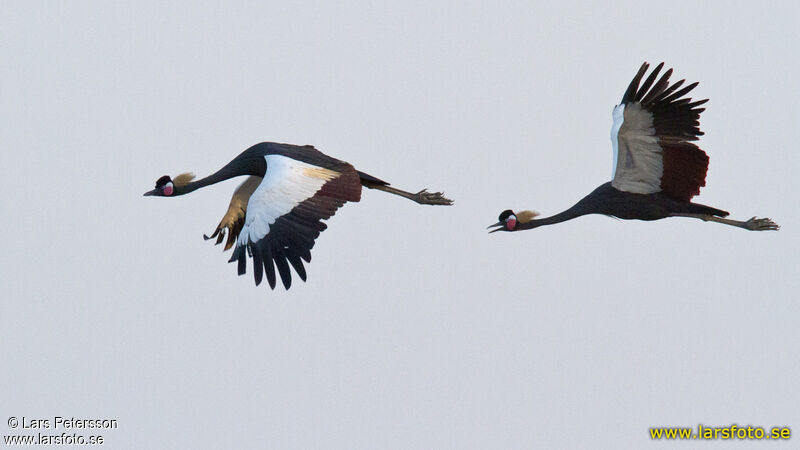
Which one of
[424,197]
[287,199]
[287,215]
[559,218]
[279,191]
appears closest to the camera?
[287,215]

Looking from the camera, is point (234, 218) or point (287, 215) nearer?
point (287, 215)

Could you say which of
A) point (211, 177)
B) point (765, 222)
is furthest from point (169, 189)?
point (765, 222)

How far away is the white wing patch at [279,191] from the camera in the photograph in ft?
52.1

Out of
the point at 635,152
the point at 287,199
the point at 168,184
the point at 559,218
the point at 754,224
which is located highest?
the point at 168,184

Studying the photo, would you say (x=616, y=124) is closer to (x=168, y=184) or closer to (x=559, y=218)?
(x=559, y=218)

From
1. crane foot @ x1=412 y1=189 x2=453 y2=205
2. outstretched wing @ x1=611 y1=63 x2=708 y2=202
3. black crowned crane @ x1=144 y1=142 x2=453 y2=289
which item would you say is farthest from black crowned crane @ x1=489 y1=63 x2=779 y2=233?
black crowned crane @ x1=144 y1=142 x2=453 y2=289

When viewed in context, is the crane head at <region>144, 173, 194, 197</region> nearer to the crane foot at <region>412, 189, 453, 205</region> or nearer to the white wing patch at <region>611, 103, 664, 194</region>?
the crane foot at <region>412, 189, 453, 205</region>

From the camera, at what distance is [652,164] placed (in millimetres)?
16688

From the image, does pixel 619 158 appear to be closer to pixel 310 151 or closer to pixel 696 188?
pixel 696 188

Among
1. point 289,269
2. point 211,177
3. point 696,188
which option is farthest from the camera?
point 211,177

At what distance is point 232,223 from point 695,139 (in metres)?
5.42

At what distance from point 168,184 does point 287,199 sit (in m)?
2.82

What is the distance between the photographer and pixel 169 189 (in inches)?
725

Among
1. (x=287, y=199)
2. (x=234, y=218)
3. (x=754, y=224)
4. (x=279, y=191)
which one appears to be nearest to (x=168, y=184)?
(x=234, y=218)
